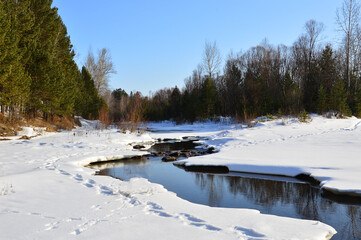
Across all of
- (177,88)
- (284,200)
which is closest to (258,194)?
(284,200)

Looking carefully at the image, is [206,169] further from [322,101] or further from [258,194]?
[322,101]

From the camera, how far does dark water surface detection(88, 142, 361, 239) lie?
15.9ft

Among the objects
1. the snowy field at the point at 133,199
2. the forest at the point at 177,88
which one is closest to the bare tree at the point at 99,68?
the forest at the point at 177,88

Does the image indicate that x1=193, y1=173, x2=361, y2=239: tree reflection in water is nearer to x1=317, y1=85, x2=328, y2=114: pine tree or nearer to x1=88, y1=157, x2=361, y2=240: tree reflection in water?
x1=88, y1=157, x2=361, y2=240: tree reflection in water

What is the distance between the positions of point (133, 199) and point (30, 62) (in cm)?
1494

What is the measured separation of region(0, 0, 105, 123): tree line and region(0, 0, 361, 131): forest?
0.15 ft

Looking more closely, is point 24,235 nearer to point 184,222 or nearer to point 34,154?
point 184,222

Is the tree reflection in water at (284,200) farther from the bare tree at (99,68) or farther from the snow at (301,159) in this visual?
the bare tree at (99,68)

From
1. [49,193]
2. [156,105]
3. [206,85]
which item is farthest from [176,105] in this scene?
[49,193]

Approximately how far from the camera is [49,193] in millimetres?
5324

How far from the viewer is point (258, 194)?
247 inches

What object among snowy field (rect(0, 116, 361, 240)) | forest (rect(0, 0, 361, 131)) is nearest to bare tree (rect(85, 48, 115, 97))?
forest (rect(0, 0, 361, 131))

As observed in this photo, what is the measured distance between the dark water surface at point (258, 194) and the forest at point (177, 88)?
9176mm

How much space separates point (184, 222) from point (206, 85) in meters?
33.4
